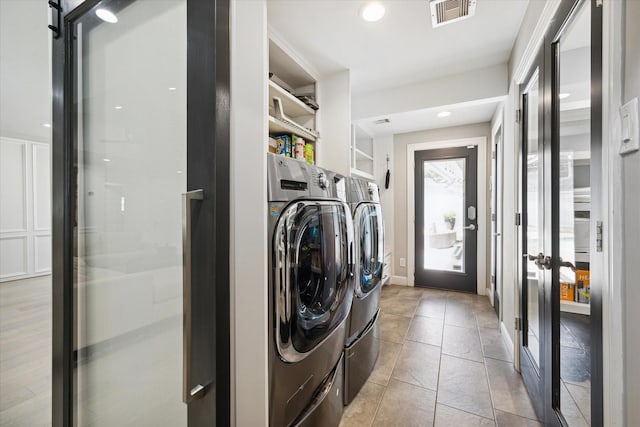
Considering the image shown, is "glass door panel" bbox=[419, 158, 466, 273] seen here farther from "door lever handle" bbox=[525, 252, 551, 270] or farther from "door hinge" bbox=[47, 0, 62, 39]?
"door hinge" bbox=[47, 0, 62, 39]

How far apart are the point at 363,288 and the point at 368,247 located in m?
0.29

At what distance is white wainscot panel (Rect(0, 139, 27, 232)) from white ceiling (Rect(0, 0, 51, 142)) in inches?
35.9

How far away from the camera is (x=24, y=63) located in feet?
7.15

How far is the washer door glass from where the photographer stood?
1028mm

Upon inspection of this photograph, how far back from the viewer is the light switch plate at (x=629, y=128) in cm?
68

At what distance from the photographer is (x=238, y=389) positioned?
788 millimetres

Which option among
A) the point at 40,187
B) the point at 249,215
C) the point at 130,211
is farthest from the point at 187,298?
the point at 40,187

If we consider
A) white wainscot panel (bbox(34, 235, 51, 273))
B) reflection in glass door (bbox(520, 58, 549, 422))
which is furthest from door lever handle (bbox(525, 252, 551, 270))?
white wainscot panel (bbox(34, 235, 51, 273))

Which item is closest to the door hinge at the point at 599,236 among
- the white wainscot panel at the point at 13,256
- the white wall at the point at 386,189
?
the white wall at the point at 386,189

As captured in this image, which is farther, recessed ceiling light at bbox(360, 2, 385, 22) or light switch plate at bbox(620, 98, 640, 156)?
recessed ceiling light at bbox(360, 2, 385, 22)

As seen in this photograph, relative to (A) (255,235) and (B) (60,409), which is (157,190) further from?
(B) (60,409)

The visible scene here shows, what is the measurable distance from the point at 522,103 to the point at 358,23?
134 cm

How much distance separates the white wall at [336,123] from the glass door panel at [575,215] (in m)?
1.44

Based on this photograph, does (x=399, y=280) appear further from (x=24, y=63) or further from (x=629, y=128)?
(x=24, y=63)
